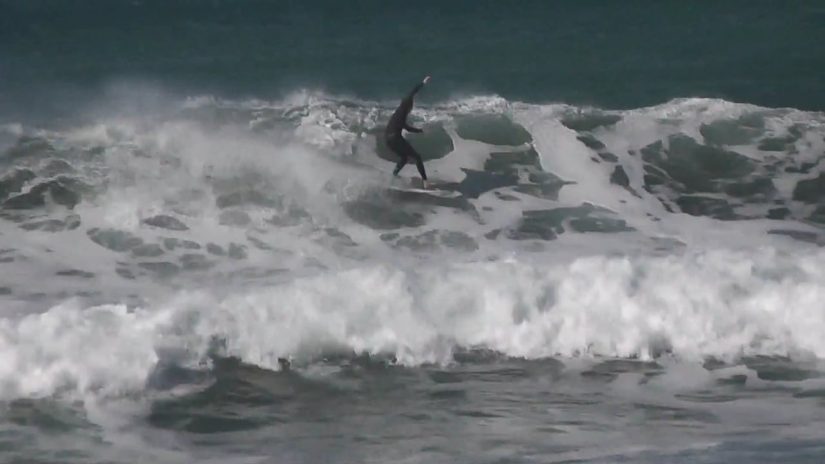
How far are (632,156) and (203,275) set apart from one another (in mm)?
5579

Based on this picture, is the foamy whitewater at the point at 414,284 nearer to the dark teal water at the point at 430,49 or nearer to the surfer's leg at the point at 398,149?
the surfer's leg at the point at 398,149

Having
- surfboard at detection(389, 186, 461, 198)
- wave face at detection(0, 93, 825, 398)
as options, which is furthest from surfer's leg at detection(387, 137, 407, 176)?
wave face at detection(0, 93, 825, 398)

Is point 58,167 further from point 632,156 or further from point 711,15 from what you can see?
point 711,15

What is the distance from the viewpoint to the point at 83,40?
2050 centimetres

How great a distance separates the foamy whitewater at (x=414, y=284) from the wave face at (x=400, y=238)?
0.03 m

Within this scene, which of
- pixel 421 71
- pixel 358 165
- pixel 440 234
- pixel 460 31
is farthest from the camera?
pixel 460 31

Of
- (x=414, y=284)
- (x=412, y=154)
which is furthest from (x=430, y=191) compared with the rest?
(x=414, y=284)

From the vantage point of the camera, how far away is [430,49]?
794 inches

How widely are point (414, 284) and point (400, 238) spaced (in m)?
1.70

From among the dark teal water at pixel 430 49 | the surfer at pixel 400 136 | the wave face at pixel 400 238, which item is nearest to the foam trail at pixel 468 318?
the wave face at pixel 400 238

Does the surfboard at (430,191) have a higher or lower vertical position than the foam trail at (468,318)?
higher

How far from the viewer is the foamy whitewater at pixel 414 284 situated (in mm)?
10539

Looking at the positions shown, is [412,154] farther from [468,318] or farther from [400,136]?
[468,318]

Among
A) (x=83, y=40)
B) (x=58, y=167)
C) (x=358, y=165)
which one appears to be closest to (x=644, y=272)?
(x=358, y=165)
